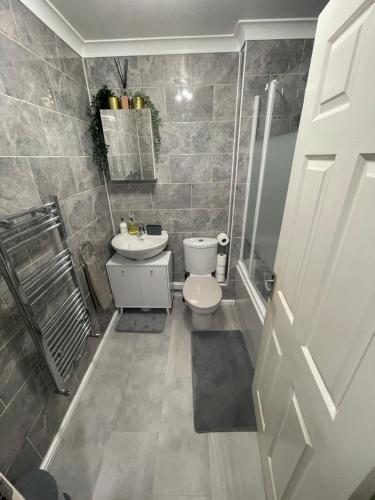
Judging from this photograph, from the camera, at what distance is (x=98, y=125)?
1676mm

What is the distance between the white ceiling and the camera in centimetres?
118

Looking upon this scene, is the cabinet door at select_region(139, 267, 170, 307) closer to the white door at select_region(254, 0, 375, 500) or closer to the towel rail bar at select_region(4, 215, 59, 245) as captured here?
the towel rail bar at select_region(4, 215, 59, 245)

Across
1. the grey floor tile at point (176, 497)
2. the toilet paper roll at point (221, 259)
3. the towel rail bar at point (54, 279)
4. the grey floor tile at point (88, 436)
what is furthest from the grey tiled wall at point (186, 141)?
the grey floor tile at point (176, 497)

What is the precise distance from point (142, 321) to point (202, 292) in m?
0.74

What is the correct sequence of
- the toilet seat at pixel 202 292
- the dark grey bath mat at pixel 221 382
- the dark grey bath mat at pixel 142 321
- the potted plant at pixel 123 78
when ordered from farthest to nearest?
the dark grey bath mat at pixel 142 321
the toilet seat at pixel 202 292
the potted plant at pixel 123 78
the dark grey bath mat at pixel 221 382

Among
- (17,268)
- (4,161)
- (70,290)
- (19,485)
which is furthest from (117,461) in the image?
(4,161)

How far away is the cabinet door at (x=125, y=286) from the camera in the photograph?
1.92 meters

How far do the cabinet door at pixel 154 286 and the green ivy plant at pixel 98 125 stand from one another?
3.49ft

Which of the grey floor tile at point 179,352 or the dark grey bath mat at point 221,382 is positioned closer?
the dark grey bath mat at point 221,382

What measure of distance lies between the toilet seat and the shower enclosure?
341 mm

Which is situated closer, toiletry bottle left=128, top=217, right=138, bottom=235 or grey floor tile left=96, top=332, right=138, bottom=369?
grey floor tile left=96, top=332, right=138, bottom=369

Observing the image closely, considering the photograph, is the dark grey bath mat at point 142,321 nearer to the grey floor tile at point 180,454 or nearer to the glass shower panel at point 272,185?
the grey floor tile at point 180,454

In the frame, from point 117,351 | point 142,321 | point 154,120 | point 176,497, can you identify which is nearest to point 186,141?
point 154,120

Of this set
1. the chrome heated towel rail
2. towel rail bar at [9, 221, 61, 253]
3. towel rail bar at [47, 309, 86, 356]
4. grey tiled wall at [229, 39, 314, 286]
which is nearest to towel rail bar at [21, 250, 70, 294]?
the chrome heated towel rail
